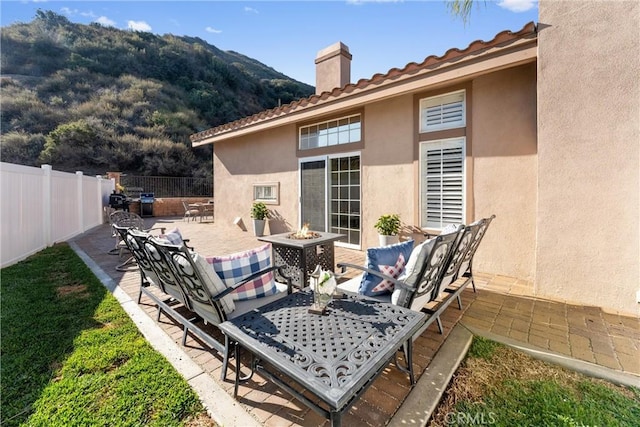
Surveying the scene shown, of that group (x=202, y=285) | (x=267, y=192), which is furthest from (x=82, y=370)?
(x=267, y=192)

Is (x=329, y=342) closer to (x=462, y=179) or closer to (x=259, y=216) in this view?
(x=462, y=179)

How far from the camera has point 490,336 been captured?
290cm

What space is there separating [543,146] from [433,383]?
3653 mm

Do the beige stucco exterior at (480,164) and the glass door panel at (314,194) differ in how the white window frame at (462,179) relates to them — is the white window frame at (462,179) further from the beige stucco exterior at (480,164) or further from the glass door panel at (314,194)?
the glass door panel at (314,194)

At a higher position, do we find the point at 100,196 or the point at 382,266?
the point at 100,196

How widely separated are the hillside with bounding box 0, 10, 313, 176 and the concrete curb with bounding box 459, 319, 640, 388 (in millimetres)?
20568

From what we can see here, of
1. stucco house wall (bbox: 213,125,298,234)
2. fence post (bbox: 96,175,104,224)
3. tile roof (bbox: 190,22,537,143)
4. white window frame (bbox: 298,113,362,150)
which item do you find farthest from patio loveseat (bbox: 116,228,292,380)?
fence post (bbox: 96,175,104,224)

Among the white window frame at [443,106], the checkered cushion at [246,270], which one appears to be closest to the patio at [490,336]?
the checkered cushion at [246,270]

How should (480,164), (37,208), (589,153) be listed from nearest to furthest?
1. (589,153)
2. (480,164)
3. (37,208)

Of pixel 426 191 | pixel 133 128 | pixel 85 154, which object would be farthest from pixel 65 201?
pixel 133 128

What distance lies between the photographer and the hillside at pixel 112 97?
2038cm

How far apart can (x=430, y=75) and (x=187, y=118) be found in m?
26.5

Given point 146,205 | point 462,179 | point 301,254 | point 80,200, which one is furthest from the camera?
point 146,205

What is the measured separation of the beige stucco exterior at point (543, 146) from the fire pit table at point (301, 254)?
93.6 inches
